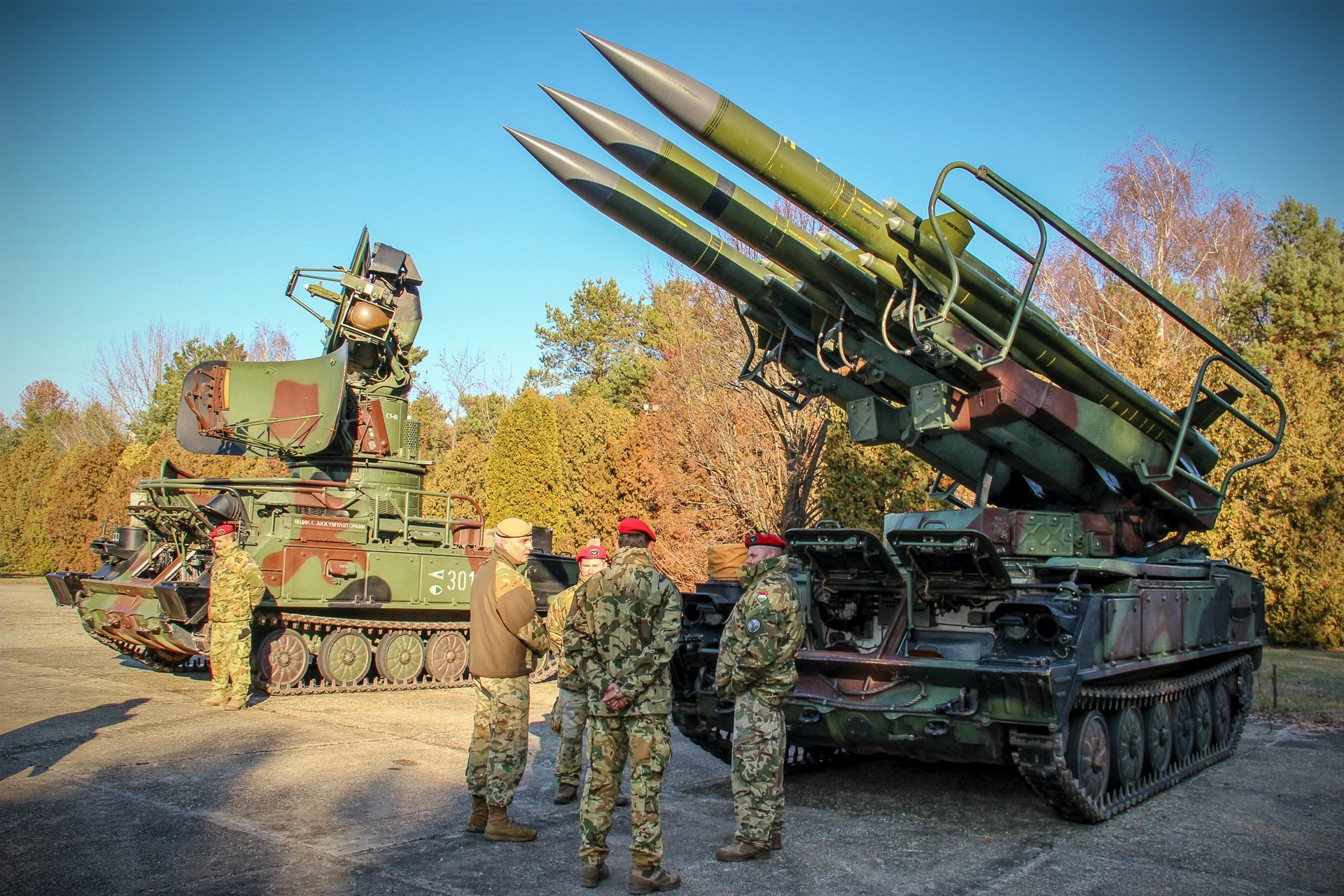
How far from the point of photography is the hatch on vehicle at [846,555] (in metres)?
6.15

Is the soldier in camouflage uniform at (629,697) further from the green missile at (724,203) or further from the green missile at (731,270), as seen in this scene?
the green missile at (731,270)

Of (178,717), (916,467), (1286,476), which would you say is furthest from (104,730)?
(1286,476)

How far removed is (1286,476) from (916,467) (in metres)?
6.24

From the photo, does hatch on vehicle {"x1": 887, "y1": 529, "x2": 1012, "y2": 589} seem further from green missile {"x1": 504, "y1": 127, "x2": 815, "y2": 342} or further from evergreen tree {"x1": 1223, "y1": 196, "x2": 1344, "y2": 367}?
evergreen tree {"x1": 1223, "y1": 196, "x2": 1344, "y2": 367}

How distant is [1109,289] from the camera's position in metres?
25.1

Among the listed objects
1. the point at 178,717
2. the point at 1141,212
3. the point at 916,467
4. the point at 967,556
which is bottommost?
the point at 178,717

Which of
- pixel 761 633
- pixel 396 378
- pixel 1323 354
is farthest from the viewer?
pixel 1323 354

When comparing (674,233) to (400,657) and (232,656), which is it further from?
(400,657)

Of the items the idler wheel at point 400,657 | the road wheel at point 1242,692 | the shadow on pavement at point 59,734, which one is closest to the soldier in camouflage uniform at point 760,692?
the shadow on pavement at point 59,734

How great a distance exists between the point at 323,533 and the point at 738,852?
6.95 m

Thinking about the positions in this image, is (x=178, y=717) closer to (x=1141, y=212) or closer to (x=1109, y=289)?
(x=1109, y=289)

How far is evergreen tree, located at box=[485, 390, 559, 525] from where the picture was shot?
782 inches

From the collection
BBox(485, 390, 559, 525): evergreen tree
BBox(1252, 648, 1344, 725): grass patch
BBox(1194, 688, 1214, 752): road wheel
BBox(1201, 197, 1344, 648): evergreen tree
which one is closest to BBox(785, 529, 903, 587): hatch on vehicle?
BBox(1194, 688, 1214, 752): road wheel

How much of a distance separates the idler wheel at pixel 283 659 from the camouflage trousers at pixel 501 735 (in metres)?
5.55
